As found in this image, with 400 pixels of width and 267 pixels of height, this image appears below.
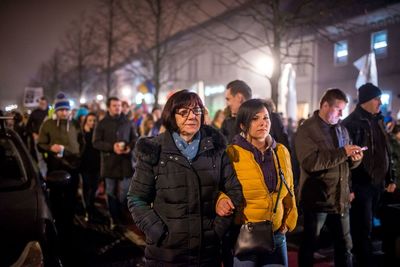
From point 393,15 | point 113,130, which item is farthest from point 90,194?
point 393,15

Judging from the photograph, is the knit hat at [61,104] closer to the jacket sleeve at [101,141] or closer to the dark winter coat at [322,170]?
the jacket sleeve at [101,141]

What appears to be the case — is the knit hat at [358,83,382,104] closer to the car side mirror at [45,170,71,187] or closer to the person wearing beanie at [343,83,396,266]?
the person wearing beanie at [343,83,396,266]

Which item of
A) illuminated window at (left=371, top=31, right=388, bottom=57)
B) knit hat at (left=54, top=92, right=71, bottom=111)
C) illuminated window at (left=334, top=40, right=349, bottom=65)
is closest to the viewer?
knit hat at (left=54, top=92, right=71, bottom=111)

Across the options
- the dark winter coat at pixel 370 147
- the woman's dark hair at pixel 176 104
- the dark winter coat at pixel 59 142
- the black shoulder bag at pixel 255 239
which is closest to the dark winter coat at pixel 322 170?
the dark winter coat at pixel 370 147

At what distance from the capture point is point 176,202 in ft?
9.18

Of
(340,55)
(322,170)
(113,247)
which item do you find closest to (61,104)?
(113,247)

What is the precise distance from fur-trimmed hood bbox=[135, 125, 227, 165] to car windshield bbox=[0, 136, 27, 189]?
180 centimetres

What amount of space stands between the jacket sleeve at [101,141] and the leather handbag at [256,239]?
4.38 m

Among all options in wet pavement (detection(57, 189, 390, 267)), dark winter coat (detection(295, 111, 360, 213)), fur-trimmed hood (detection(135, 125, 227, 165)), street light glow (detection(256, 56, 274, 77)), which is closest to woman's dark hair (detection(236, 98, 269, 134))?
fur-trimmed hood (detection(135, 125, 227, 165))

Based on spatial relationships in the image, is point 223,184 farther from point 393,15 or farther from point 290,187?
point 393,15

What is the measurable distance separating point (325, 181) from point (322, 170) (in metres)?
0.12

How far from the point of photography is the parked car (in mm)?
3119

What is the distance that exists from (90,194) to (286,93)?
845 cm

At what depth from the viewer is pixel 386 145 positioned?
16.4ft
